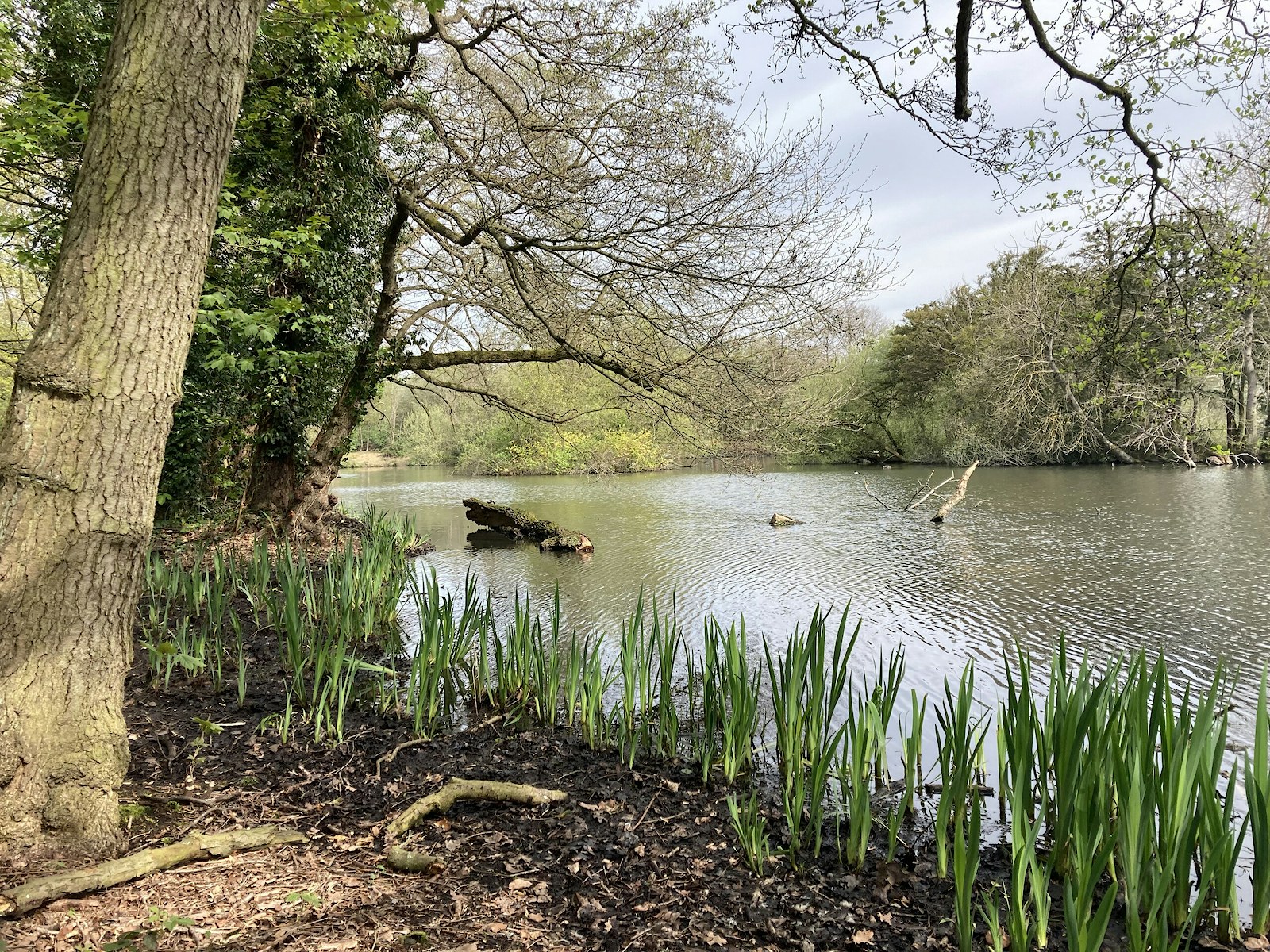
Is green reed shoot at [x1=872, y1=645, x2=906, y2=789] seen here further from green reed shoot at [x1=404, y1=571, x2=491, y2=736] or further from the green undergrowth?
green reed shoot at [x1=404, y1=571, x2=491, y2=736]

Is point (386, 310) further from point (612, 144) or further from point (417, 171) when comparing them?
point (612, 144)

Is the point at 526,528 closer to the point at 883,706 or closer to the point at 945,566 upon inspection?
the point at 945,566

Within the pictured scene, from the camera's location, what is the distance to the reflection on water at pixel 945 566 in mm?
5516

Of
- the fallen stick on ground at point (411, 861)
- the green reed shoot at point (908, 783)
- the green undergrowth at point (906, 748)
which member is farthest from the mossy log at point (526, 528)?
the fallen stick on ground at point (411, 861)

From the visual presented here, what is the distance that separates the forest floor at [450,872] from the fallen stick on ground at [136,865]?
0.09 feet

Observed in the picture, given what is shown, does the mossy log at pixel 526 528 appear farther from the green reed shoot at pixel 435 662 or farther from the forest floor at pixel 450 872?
the forest floor at pixel 450 872

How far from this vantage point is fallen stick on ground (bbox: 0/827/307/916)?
4.79 feet

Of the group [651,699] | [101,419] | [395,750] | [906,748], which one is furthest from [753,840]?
[101,419]

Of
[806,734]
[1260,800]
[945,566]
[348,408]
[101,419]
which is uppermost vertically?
[348,408]

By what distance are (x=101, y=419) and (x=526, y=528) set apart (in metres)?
9.80

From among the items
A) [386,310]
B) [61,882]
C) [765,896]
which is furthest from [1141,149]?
[386,310]

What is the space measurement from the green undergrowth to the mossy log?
5.36 metres

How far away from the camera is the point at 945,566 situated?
28.4ft

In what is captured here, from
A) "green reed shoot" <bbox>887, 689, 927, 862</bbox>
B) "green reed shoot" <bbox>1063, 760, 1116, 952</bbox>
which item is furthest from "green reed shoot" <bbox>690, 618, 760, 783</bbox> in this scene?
"green reed shoot" <bbox>1063, 760, 1116, 952</bbox>
